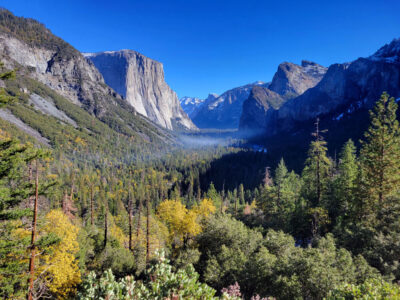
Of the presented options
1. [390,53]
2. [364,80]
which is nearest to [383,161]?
[364,80]

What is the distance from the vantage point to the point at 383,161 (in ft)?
71.0

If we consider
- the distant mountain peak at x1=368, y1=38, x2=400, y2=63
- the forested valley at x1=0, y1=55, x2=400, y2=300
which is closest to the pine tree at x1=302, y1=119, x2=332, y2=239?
the forested valley at x1=0, y1=55, x2=400, y2=300

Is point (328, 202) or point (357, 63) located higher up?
point (357, 63)

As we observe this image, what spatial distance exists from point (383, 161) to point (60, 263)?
3330cm

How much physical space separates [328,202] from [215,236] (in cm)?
1651

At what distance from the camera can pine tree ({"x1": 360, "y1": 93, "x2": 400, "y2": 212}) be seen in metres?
21.2

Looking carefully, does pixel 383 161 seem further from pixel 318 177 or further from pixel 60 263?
pixel 60 263

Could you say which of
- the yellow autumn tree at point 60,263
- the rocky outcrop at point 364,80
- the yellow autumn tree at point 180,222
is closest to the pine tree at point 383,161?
the yellow autumn tree at point 180,222

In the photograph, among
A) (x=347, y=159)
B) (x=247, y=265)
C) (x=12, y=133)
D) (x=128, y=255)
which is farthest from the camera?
(x=12, y=133)

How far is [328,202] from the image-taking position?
27969 mm

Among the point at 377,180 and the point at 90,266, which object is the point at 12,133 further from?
the point at 377,180

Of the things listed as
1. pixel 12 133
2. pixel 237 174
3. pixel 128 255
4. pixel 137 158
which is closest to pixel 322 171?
pixel 128 255

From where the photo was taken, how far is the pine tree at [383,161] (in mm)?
21250

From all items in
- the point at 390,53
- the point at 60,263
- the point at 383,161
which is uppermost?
the point at 390,53
